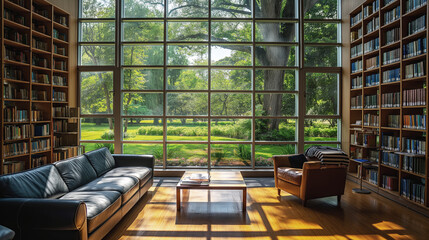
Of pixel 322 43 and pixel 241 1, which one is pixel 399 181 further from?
pixel 241 1

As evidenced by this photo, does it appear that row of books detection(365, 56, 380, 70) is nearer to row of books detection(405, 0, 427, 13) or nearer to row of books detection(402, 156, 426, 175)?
row of books detection(405, 0, 427, 13)

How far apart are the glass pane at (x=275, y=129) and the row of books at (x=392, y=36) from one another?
8.37ft

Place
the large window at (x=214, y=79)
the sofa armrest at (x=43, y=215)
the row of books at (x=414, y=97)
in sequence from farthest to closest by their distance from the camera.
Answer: the large window at (x=214, y=79), the row of books at (x=414, y=97), the sofa armrest at (x=43, y=215)

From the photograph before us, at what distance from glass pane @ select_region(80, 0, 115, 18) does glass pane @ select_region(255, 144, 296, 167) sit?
492 centimetres

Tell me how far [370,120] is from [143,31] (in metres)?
5.49

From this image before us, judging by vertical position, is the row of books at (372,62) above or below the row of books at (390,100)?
above

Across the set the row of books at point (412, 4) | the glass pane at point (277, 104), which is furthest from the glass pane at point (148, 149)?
the row of books at point (412, 4)

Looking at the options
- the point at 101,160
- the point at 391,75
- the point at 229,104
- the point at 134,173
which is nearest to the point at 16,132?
the point at 101,160

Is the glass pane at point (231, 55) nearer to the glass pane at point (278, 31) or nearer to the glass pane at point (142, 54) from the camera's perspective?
the glass pane at point (278, 31)

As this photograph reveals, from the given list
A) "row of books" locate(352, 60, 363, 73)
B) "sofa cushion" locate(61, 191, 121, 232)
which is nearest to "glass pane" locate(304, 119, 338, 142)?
"row of books" locate(352, 60, 363, 73)

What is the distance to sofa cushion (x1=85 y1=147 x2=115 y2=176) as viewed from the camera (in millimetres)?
4438

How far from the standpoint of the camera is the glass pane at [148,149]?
6.52 m

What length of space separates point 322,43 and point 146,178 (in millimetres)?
5150

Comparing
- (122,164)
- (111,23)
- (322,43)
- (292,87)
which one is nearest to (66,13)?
(111,23)
